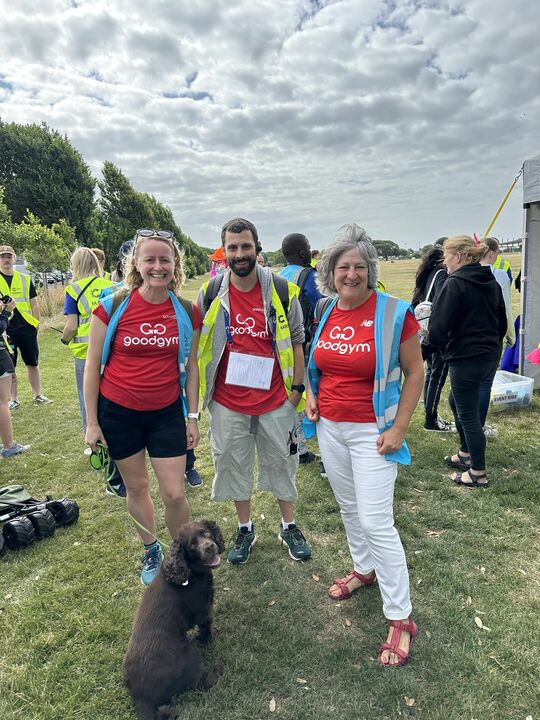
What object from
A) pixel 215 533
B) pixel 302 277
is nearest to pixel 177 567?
pixel 215 533

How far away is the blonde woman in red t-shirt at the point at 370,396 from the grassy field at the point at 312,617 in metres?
0.25

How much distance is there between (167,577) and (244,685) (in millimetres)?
718

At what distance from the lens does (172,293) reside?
8.64ft

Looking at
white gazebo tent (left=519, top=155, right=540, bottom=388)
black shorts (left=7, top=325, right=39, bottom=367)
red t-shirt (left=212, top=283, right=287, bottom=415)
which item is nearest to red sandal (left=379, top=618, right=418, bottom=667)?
red t-shirt (left=212, top=283, right=287, bottom=415)

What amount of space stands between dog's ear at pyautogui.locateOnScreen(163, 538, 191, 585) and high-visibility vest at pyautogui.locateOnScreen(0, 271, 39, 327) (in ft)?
18.0

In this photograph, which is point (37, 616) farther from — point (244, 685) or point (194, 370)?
point (194, 370)

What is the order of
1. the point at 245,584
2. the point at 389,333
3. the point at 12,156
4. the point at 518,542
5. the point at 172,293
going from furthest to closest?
the point at 12,156 < the point at 518,542 < the point at 245,584 < the point at 172,293 < the point at 389,333

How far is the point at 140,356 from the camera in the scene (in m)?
2.49

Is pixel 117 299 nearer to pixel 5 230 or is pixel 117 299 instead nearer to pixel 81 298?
pixel 81 298

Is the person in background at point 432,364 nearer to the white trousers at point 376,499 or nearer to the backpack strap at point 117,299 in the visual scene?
the white trousers at point 376,499

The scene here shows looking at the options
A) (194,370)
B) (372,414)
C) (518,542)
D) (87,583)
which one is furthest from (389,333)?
(87,583)

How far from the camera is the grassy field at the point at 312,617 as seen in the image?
2.12m

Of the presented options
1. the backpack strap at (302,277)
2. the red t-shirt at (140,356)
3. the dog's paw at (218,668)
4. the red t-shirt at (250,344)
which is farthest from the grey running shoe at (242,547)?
the backpack strap at (302,277)

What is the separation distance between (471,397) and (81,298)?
12.7ft
